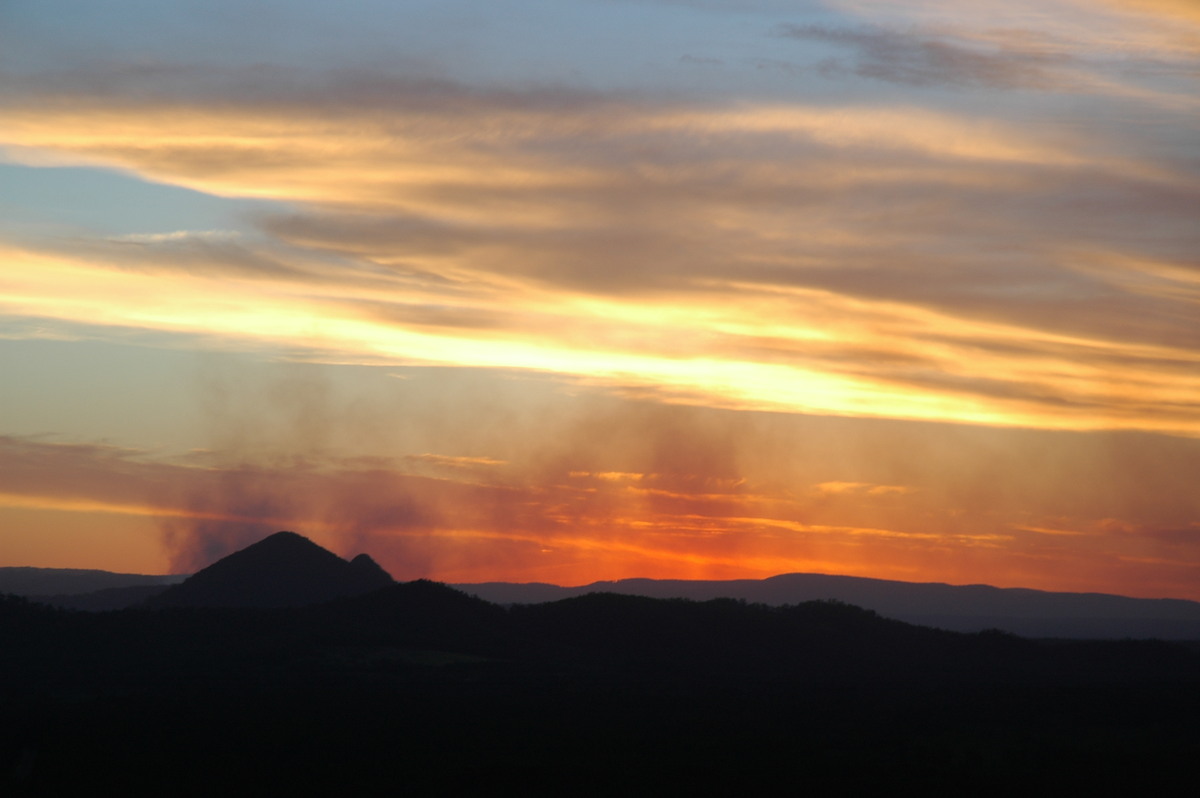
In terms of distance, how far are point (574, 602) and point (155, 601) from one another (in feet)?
117

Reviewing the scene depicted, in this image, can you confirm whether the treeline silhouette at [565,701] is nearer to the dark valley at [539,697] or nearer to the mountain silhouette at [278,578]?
the dark valley at [539,697]

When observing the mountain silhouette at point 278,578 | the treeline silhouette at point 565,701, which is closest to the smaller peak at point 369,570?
the mountain silhouette at point 278,578

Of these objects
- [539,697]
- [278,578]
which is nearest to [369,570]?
[278,578]

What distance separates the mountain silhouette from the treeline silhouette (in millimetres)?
12493

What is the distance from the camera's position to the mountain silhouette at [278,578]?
337ft

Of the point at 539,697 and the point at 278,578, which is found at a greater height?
the point at 278,578

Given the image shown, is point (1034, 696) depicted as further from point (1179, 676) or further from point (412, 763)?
point (412, 763)

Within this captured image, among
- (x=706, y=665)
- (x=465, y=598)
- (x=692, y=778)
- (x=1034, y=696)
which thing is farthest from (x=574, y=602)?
(x=692, y=778)

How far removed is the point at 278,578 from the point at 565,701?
49.8 meters

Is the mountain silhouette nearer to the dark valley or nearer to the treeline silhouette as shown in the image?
the dark valley

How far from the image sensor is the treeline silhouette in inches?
1746

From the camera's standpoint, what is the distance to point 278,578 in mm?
105188

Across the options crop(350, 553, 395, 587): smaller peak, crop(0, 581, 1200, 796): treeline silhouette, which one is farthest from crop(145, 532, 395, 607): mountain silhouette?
crop(0, 581, 1200, 796): treeline silhouette

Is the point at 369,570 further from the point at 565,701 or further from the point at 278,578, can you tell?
the point at 565,701
